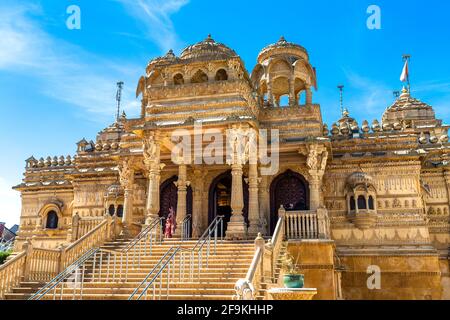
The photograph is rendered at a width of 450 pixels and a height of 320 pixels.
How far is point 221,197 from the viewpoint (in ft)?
75.8

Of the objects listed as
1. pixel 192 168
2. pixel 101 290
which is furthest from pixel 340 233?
pixel 101 290

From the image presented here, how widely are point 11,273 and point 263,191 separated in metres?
10.8

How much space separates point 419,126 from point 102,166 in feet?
67.3

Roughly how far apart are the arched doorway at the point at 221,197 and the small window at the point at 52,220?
10838 millimetres

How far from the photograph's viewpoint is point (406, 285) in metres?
20.3

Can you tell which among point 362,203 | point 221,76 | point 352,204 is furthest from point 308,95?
point 362,203

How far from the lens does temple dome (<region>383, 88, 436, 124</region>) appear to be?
3059 cm

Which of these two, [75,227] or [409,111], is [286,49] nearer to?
[409,111]

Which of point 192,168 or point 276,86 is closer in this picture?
point 192,168

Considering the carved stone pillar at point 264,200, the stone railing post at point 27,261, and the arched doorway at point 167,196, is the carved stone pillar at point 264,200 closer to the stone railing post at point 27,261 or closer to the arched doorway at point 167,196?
the arched doorway at point 167,196

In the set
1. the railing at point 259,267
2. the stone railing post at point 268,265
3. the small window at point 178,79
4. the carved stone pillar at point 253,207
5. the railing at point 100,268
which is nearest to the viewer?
the railing at point 259,267

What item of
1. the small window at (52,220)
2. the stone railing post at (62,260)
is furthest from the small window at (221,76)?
the small window at (52,220)

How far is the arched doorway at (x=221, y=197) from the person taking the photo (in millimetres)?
21781
